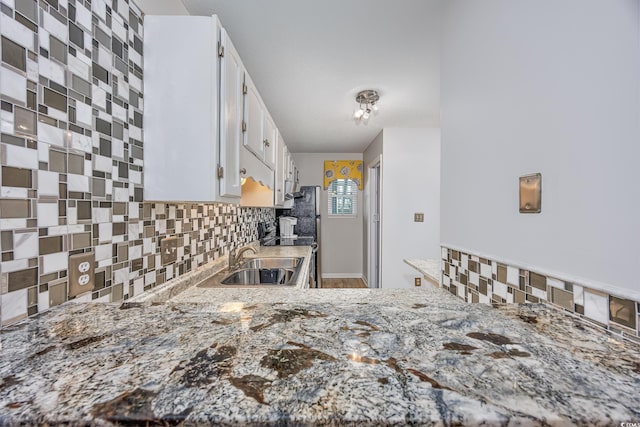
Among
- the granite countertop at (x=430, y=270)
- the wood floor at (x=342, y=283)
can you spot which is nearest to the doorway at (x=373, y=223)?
the wood floor at (x=342, y=283)

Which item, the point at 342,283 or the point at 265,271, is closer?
the point at 265,271

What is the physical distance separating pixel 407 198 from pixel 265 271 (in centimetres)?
220

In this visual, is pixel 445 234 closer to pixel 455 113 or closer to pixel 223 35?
pixel 455 113

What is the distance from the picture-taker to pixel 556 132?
741 millimetres

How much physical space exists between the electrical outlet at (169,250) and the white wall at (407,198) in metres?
2.82

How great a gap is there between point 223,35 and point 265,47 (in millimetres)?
774

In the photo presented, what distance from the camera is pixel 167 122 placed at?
1.14 meters

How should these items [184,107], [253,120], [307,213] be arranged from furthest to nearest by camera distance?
1. [307,213]
2. [253,120]
3. [184,107]

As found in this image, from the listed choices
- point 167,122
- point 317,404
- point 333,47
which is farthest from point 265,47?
point 317,404

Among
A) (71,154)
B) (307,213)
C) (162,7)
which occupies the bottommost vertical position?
(307,213)

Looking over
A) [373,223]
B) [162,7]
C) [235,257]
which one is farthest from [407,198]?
[162,7]

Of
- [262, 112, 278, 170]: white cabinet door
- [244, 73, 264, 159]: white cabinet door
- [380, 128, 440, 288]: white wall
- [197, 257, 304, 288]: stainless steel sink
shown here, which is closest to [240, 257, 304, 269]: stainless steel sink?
[197, 257, 304, 288]: stainless steel sink

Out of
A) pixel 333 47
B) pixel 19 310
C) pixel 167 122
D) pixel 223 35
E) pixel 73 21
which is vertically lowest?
pixel 19 310

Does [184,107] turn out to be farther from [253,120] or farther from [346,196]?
[346,196]
